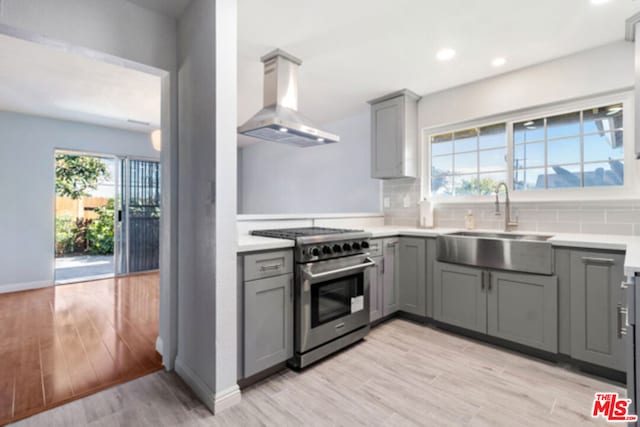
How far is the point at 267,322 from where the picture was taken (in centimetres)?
190

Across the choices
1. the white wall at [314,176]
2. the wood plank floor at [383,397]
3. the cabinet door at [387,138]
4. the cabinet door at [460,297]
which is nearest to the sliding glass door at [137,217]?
the white wall at [314,176]

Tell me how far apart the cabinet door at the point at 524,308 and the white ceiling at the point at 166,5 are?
3.00 metres

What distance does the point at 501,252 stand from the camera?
232 centimetres

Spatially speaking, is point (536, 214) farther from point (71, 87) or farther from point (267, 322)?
point (71, 87)

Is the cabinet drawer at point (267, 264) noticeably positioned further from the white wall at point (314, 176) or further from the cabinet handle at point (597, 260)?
the white wall at point (314, 176)

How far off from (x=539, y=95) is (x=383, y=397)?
288 centimetres

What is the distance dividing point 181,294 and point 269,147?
434 cm

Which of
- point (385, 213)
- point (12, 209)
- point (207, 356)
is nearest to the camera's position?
point (207, 356)

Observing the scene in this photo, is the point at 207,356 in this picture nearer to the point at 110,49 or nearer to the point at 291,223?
the point at 291,223

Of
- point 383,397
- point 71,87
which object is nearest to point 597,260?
point 383,397

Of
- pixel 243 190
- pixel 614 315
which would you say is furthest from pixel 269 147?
pixel 614 315

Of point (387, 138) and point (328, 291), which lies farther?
point (387, 138)

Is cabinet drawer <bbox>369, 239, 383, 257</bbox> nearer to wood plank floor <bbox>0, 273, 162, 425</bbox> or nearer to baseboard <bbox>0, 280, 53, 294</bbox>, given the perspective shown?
wood plank floor <bbox>0, 273, 162, 425</bbox>

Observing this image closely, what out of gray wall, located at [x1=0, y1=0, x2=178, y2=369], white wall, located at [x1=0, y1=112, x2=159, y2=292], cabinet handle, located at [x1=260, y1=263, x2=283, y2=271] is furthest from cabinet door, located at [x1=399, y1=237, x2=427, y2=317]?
white wall, located at [x1=0, y1=112, x2=159, y2=292]
